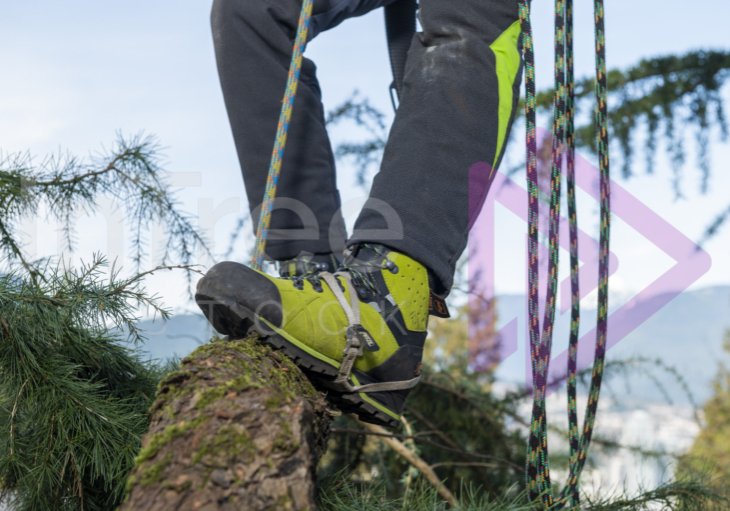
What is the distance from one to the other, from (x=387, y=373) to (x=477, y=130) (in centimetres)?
38

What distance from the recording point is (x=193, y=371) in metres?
0.50

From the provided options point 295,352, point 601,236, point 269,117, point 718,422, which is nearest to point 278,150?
point 269,117

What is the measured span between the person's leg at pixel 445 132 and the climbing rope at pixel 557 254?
6cm

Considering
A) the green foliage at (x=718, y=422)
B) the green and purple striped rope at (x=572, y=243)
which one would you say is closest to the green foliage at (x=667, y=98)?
the green and purple striped rope at (x=572, y=243)

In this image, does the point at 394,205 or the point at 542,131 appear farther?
the point at 542,131

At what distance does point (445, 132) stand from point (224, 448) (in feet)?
1.74

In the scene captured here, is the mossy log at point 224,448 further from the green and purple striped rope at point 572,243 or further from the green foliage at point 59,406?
the green and purple striped rope at point 572,243

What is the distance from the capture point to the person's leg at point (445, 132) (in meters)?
0.75

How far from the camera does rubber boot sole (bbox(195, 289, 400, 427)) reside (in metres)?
0.62

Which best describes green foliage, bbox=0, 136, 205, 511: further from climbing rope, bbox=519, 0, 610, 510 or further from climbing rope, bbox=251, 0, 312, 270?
climbing rope, bbox=519, 0, 610, 510

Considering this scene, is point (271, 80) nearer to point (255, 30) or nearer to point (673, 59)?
point (255, 30)

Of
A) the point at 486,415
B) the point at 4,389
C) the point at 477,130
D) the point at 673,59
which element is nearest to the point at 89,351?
the point at 4,389

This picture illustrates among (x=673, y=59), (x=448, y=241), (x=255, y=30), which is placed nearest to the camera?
→ (x=448, y=241)

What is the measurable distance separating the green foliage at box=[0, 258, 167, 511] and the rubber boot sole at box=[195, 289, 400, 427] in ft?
0.39
